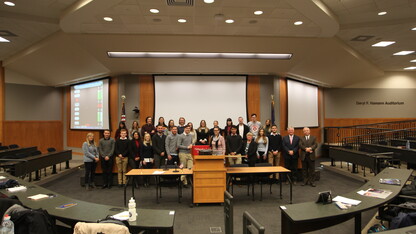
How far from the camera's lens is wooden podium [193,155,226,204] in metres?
5.61

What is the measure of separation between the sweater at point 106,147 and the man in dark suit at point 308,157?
5.26 meters

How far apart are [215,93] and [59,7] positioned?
5896 millimetres

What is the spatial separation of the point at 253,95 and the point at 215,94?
1510 mm

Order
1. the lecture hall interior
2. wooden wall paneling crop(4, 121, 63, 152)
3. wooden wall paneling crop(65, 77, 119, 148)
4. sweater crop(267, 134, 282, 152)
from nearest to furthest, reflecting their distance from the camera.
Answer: the lecture hall interior, sweater crop(267, 134, 282, 152), wooden wall paneling crop(65, 77, 119, 148), wooden wall paneling crop(4, 121, 63, 152)

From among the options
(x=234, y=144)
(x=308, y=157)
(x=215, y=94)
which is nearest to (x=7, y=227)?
(x=234, y=144)

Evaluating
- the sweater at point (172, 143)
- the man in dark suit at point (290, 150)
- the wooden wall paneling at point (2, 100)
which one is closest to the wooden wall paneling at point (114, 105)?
the sweater at point (172, 143)

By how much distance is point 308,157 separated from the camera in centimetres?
764

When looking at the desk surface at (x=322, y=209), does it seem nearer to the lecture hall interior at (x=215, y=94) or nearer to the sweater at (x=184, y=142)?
the lecture hall interior at (x=215, y=94)

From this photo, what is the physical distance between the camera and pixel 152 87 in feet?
34.6

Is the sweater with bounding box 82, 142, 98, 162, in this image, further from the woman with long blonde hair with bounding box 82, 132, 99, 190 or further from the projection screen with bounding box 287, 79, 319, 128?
the projection screen with bounding box 287, 79, 319, 128

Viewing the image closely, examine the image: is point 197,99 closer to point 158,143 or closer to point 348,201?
point 158,143

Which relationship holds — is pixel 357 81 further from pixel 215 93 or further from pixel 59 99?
pixel 59 99

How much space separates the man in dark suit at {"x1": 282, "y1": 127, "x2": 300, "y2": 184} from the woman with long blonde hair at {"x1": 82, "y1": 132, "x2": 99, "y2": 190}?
526 centimetres

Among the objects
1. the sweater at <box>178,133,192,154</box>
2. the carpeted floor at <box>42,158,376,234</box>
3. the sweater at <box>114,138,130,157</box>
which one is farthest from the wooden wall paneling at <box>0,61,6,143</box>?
the sweater at <box>178,133,192,154</box>
